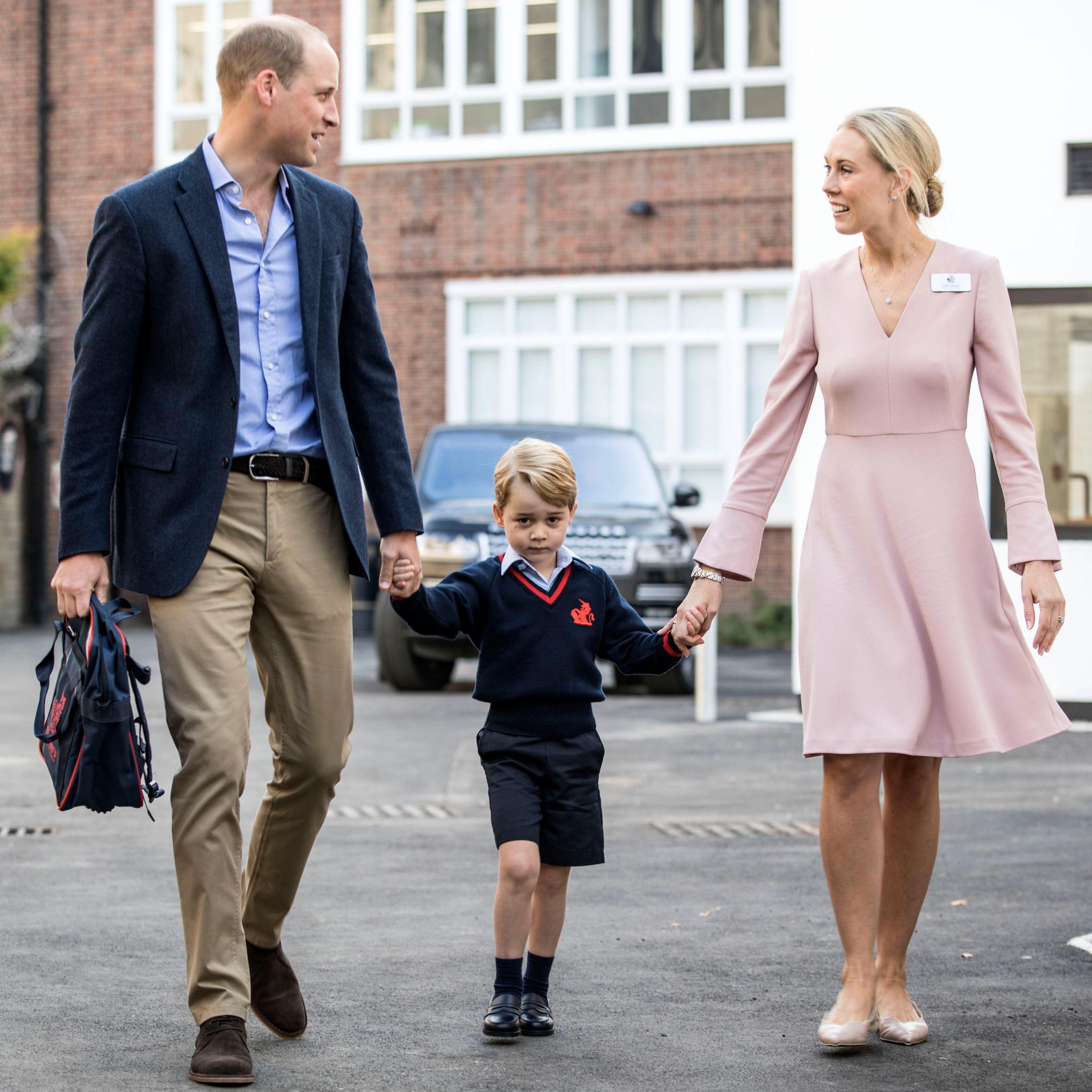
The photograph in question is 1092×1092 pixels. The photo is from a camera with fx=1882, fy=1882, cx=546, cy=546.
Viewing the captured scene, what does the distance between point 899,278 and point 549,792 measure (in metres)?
1.45

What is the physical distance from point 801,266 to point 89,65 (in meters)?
13.7

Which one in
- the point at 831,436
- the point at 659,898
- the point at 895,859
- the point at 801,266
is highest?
the point at 801,266

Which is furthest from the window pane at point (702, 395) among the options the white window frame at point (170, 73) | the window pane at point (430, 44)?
the white window frame at point (170, 73)

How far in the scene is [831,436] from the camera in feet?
14.5

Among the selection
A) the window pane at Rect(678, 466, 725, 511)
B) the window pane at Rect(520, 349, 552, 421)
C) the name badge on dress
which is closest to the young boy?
the name badge on dress

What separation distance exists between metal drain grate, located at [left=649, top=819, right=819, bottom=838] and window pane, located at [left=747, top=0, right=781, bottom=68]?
594 inches

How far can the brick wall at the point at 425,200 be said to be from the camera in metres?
21.2

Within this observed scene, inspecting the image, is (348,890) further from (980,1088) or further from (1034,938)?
(980,1088)

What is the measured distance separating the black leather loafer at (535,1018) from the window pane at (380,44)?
756 inches

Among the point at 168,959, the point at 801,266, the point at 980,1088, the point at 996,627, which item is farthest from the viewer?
the point at 801,266

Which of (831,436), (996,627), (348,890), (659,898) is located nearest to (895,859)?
(996,627)

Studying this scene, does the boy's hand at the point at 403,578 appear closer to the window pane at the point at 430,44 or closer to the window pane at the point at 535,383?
the window pane at the point at 535,383

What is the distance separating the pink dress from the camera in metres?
4.27

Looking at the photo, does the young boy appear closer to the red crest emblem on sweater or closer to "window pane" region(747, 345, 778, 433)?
the red crest emblem on sweater
